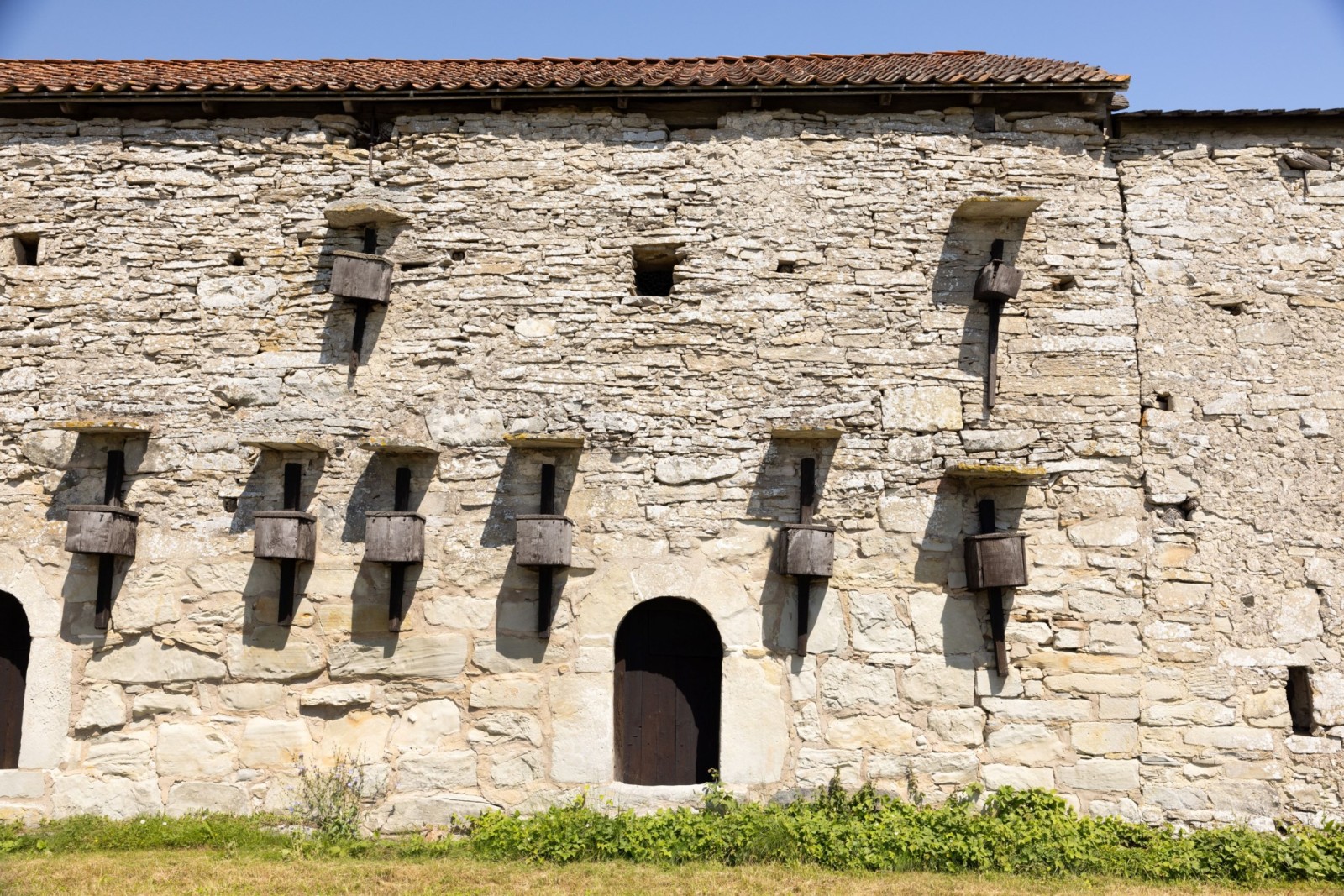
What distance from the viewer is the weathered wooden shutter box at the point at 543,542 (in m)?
6.55

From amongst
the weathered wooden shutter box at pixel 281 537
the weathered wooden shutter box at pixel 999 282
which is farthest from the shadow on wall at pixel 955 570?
the weathered wooden shutter box at pixel 281 537

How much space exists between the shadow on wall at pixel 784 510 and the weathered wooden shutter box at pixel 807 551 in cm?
13

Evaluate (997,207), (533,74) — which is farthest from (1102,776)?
(533,74)

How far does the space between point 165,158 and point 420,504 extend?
346cm

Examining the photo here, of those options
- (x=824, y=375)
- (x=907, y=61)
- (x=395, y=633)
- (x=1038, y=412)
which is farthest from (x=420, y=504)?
(x=907, y=61)

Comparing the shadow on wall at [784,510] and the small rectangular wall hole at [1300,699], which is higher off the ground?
the shadow on wall at [784,510]

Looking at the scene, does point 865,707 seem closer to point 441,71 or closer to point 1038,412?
point 1038,412

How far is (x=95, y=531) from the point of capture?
6660 millimetres

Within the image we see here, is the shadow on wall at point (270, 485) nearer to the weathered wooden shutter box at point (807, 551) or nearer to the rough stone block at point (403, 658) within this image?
the rough stone block at point (403, 658)

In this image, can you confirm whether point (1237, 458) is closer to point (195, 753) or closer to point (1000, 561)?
point (1000, 561)

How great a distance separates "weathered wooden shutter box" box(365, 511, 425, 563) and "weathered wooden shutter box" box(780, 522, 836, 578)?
258 cm

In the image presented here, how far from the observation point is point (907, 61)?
27.1ft

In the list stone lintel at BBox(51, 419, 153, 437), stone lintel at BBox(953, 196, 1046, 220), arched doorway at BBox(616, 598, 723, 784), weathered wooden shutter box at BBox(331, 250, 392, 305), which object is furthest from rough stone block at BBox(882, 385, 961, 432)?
stone lintel at BBox(51, 419, 153, 437)

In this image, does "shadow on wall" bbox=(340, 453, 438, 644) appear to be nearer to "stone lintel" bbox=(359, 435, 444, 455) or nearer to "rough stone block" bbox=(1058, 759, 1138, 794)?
"stone lintel" bbox=(359, 435, 444, 455)
